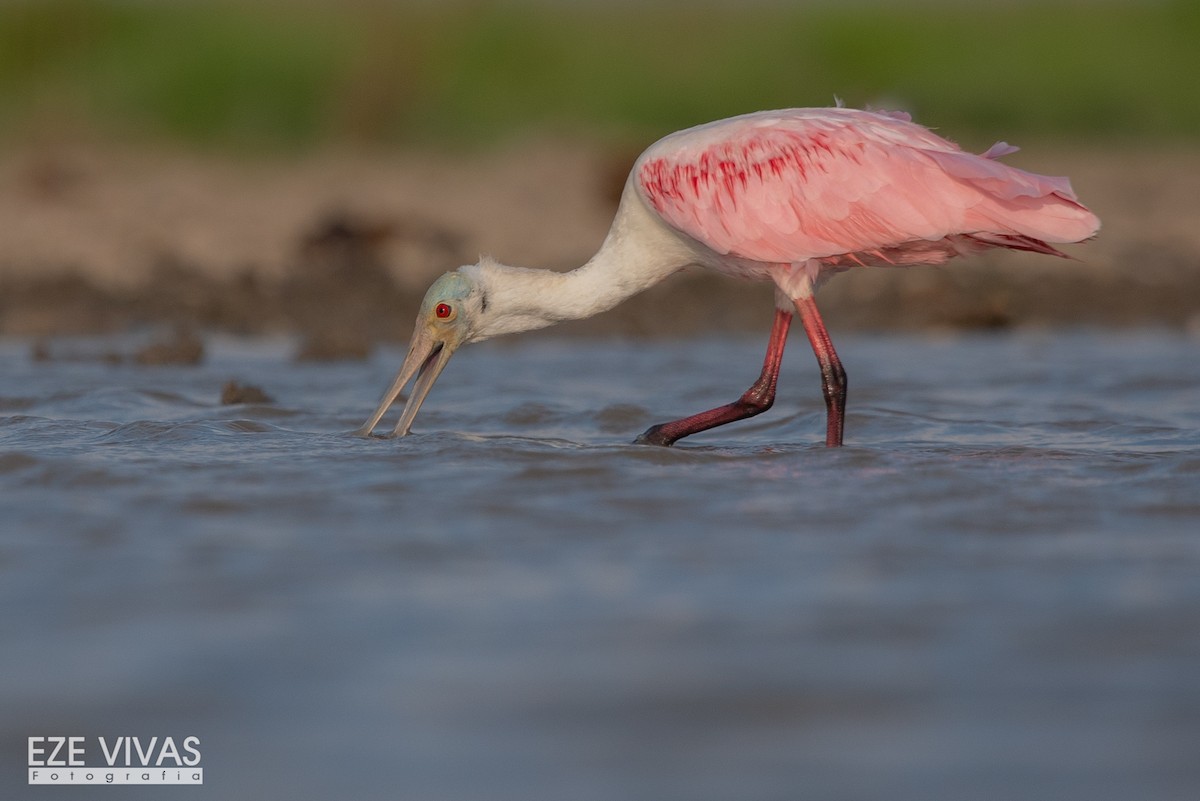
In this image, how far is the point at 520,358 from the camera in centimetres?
1204

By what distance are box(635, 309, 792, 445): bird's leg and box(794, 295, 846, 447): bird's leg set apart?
5.6 inches

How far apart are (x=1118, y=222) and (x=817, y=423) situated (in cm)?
857

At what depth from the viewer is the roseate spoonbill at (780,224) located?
7.84 metres

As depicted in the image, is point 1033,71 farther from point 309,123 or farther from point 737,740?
point 737,740

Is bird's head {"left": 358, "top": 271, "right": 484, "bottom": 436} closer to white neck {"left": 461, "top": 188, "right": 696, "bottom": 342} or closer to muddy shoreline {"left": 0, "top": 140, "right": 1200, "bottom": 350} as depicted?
white neck {"left": 461, "top": 188, "right": 696, "bottom": 342}

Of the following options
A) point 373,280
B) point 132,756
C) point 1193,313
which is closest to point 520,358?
point 373,280

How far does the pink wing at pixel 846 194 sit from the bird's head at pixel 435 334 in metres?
0.84

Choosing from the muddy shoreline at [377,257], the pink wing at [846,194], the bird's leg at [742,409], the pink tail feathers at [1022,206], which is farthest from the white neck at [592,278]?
the muddy shoreline at [377,257]

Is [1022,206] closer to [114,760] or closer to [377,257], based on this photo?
[114,760]

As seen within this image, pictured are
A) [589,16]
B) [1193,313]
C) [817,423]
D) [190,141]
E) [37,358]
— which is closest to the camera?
[817,423]

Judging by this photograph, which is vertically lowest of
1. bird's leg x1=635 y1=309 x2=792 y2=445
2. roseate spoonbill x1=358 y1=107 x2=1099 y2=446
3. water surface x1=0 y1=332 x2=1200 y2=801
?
water surface x1=0 y1=332 x2=1200 y2=801

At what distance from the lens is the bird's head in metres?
8.19

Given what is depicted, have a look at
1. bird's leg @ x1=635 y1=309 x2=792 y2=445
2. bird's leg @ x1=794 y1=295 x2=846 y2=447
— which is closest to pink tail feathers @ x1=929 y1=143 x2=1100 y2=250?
bird's leg @ x1=794 y1=295 x2=846 y2=447

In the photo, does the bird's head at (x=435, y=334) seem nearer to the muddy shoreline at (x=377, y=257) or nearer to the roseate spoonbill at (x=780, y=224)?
the roseate spoonbill at (x=780, y=224)
